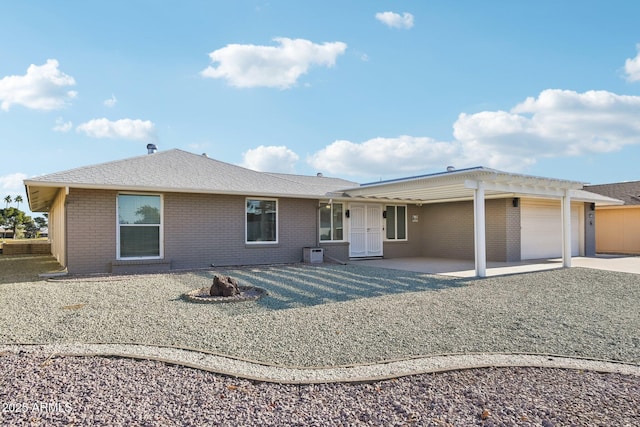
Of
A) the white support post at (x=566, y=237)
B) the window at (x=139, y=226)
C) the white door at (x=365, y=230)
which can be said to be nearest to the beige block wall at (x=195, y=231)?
the window at (x=139, y=226)

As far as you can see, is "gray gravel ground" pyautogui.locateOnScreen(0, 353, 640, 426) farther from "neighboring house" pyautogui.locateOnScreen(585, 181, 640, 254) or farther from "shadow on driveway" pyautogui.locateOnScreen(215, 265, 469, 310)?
"neighboring house" pyautogui.locateOnScreen(585, 181, 640, 254)

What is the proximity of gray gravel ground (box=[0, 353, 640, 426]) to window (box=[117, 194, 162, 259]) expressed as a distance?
7156mm

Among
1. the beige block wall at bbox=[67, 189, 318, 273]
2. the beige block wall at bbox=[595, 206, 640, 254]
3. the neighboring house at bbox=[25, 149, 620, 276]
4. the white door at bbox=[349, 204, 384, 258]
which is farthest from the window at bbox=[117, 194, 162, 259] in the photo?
the beige block wall at bbox=[595, 206, 640, 254]

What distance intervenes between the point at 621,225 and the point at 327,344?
21480 mm

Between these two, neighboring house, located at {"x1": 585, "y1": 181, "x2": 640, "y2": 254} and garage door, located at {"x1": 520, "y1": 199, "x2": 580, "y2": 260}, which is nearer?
garage door, located at {"x1": 520, "y1": 199, "x2": 580, "y2": 260}

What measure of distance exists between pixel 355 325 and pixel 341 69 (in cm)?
981

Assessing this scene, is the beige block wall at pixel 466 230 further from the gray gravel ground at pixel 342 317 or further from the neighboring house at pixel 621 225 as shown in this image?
the neighboring house at pixel 621 225

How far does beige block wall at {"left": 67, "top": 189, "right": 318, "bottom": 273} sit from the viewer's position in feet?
33.1

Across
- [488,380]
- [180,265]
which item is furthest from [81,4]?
[488,380]

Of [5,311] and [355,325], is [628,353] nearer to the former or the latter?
[355,325]

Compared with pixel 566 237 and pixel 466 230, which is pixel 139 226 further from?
pixel 566 237

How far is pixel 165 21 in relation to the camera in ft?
35.0

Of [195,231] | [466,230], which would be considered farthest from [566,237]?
[195,231]

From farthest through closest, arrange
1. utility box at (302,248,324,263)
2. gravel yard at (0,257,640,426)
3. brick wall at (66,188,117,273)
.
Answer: utility box at (302,248,324,263) < brick wall at (66,188,117,273) < gravel yard at (0,257,640,426)
